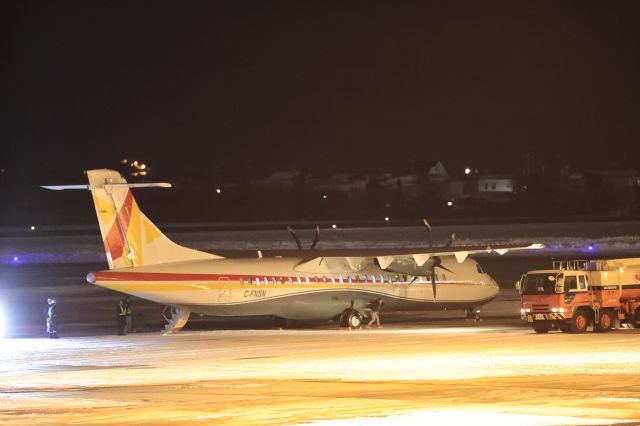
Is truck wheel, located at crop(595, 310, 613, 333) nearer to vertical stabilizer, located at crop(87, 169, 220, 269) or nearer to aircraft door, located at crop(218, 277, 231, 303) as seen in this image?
aircraft door, located at crop(218, 277, 231, 303)

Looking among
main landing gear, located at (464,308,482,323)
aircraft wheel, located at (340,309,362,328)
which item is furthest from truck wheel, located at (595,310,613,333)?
aircraft wheel, located at (340,309,362,328)

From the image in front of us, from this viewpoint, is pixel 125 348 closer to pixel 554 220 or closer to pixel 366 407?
pixel 366 407

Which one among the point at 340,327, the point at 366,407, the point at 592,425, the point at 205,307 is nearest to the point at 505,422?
the point at 592,425

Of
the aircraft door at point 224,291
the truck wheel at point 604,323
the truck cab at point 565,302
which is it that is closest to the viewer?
the truck cab at point 565,302

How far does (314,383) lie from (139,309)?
2423 centimetres

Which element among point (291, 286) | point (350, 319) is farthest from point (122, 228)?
point (350, 319)

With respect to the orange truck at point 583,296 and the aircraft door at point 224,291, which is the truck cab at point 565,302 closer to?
the orange truck at point 583,296

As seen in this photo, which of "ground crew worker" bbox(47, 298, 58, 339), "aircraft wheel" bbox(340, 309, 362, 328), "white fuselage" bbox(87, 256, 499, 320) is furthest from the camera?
"aircraft wheel" bbox(340, 309, 362, 328)

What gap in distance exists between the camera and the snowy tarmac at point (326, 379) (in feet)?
53.1

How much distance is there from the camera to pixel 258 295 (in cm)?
3394

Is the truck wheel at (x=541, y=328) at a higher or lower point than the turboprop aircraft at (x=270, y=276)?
lower

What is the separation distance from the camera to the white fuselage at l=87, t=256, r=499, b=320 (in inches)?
1260

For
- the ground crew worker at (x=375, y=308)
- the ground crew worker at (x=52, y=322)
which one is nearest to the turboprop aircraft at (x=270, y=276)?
the ground crew worker at (x=375, y=308)

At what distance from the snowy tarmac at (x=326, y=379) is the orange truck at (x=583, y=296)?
80 cm
